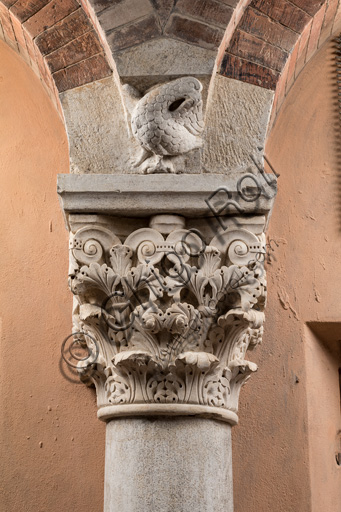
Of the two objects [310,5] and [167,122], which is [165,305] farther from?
[310,5]

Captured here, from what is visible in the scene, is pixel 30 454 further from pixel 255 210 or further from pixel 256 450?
pixel 255 210

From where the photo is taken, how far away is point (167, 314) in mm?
2088

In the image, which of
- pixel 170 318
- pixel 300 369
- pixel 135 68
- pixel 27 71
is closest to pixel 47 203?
pixel 27 71

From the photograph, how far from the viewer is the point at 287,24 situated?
232cm

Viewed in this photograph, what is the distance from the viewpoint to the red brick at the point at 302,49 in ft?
7.95

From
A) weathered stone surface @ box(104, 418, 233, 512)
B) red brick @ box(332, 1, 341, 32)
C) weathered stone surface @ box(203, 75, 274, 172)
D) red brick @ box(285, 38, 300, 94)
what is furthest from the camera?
red brick @ box(332, 1, 341, 32)

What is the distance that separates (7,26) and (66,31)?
420 mm

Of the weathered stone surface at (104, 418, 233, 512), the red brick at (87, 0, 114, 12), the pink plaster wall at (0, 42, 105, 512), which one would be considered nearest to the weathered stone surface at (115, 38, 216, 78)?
the red brick at (87, 0, 114, 12)

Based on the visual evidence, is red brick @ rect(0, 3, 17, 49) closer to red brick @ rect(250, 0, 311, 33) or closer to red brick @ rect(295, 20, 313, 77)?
red brick @ rect(250, 0, 311, 33)

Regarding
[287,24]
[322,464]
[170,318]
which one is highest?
[287,24]

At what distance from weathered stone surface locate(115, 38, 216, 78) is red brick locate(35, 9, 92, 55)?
0.16 metres

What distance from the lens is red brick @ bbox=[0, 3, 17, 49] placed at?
8.00ft

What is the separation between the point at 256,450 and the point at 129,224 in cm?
97

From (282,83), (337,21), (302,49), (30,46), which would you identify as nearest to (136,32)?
(30,46)
